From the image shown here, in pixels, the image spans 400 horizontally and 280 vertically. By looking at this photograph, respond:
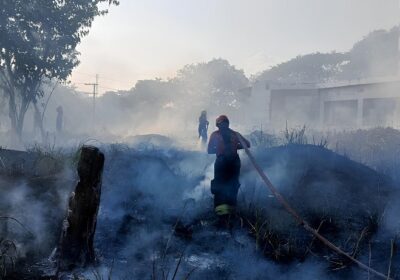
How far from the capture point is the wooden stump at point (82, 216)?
4.69m

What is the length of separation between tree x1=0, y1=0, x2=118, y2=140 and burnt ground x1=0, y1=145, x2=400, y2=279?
7.53 metres

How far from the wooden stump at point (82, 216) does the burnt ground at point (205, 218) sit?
0.21 metres

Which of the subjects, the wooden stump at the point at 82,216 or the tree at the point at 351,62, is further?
the tree at the point at 351,62

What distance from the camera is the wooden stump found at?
469 cm

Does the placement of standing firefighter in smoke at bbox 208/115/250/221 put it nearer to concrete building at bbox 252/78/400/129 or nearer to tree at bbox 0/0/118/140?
tree at bbox 0/0/118/140

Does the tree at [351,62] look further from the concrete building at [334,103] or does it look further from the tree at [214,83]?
the concrete building at [334,103]

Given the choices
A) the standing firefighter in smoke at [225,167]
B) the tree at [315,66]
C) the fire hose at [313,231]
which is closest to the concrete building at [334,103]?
the standing firefighter in smoke at [225,167]

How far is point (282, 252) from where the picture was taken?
17.6 ft

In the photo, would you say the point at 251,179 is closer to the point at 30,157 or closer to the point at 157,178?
the point at 157,178

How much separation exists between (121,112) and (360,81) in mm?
33666

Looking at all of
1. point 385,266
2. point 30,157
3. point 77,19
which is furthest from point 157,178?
point 77,19

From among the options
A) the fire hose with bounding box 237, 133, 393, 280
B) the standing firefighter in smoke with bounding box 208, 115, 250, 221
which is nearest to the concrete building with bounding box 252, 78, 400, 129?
the standing firefighter in smoke with bounding box 208, 115, 250, 221

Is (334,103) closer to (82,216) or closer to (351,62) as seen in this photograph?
(351,62)

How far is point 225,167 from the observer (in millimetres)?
6410
